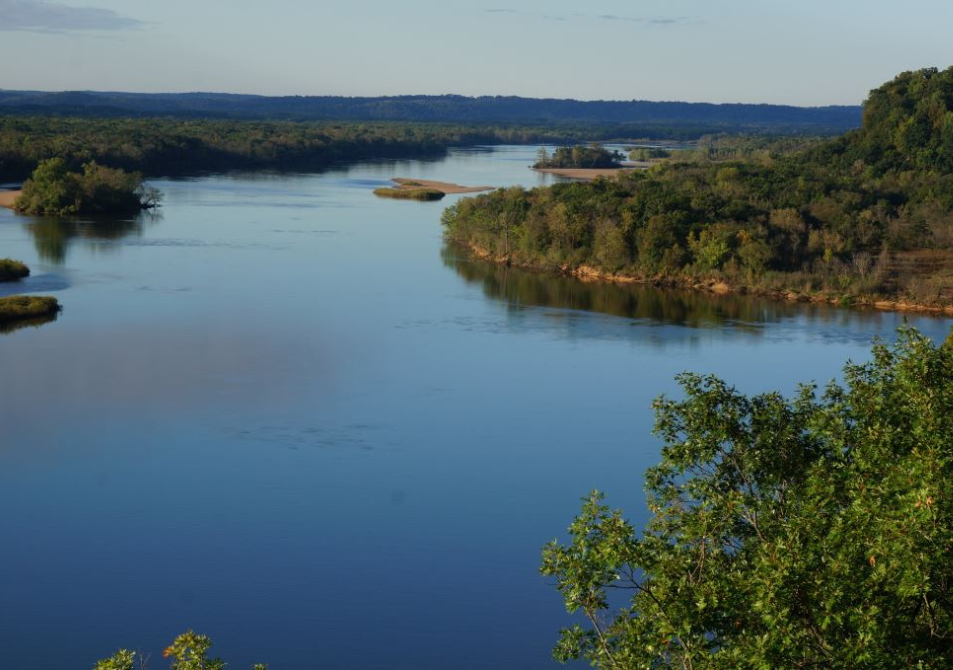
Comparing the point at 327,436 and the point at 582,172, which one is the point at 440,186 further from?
the point at 327,436

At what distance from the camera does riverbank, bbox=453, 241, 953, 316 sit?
4034cm

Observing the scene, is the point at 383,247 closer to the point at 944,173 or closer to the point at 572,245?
the point at 572,245

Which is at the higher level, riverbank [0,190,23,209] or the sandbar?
the sandbar

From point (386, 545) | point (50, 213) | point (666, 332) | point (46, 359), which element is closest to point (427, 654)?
point (386, 545)

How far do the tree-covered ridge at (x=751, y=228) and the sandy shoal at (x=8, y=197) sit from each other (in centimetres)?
2243

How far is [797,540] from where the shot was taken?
7.50 metres

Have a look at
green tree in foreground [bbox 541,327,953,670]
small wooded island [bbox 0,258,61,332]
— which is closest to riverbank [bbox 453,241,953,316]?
small wooded island [bbox 0,258,61,332]

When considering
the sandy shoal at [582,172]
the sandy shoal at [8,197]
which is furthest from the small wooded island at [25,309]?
the sandy shoal at [582,172]

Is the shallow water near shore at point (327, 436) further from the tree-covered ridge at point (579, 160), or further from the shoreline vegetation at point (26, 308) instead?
the tree-covered ridge at point (579, 160)

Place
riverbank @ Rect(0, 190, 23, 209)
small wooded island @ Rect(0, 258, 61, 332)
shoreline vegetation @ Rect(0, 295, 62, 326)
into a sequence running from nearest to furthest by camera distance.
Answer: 1. small wooded island @ Rect(0, 258, 61, 332)
2. shoreline vegetation @ Rect(0, 295, 62, 326)
3. riverbank @ Rect(0, 190, 23, 209)

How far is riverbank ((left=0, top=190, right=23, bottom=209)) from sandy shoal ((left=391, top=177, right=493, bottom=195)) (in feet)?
75.8

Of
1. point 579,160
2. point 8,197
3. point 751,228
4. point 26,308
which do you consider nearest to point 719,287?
point 751,228

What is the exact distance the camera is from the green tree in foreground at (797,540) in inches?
280

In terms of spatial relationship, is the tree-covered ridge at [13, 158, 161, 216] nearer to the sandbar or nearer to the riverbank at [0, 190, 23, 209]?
the riverbank at [0, 190, 23, 209]
